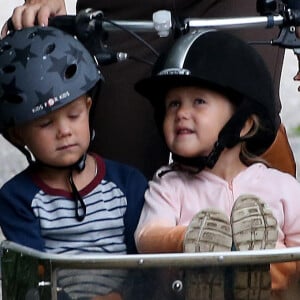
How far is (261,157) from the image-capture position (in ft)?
14.8

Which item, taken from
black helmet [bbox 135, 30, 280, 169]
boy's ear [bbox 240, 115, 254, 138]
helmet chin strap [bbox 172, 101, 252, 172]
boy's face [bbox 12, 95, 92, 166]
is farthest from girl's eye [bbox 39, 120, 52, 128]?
boy's ear [bbox 240, 115, 254, 138]

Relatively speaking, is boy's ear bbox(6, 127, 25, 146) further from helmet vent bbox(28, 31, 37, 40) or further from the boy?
helmet vent bbox(28, 31, 37, 40)

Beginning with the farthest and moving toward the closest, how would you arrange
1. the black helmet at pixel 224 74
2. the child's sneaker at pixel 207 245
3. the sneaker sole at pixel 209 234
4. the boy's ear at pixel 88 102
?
the boy's ear at pixel 88 102 < the black helmet at pixel 224 74 < the sneaker sole at pixel 209 234 < the child's sneaker at pixel 207 245

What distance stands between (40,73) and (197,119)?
0.53m

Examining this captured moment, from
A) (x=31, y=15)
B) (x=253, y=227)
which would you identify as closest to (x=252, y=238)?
(x=253, y=227)

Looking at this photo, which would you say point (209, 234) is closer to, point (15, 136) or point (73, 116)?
point (73, 116)

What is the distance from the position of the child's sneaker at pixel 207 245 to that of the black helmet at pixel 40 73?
72 cm

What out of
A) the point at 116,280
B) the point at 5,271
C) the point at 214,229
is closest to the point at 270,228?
the point at 214,229

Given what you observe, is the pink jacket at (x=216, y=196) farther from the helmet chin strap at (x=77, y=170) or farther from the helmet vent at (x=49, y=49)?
the helmet vent at (x=49, y=49)

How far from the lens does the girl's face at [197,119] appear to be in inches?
166

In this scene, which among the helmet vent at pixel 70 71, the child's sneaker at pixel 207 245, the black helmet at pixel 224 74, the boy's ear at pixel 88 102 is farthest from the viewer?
the boy's ear at pixel 88 102

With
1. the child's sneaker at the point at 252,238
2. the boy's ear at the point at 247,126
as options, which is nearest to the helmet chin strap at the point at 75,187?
the boy's ear at the point at 247,126

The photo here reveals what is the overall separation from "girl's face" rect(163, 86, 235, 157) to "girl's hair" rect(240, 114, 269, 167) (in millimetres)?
104

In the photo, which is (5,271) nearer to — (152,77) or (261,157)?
(152,77)
